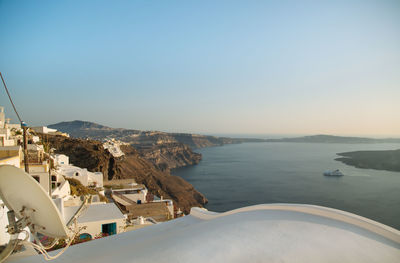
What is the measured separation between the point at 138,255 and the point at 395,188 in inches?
1927

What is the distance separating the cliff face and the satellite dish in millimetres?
18625

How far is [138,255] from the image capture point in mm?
2357

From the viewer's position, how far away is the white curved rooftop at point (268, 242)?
210 centimetres

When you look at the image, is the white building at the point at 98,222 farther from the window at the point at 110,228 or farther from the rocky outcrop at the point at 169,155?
the rocky outcrop at the point at 169,155

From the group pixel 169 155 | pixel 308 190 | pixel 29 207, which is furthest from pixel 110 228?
pixel 169 155

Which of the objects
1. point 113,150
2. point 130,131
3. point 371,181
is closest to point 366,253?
point 113,150

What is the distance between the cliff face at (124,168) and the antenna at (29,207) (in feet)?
61.1

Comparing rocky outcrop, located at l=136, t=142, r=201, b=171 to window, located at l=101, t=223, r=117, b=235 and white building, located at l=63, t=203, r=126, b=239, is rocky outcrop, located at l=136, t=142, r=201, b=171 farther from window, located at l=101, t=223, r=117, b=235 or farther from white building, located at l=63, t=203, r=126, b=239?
window, located at l=101, t=223, r=117, b=235

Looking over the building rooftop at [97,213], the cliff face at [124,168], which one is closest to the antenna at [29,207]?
the building rooftop at [97,213]

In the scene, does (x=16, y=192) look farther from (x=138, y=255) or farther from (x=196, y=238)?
(x=196, y=238)

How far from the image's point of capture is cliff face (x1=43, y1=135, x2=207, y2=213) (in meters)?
24.1

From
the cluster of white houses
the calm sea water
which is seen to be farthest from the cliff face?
the cluster of white houses

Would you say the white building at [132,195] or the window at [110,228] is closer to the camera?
the window at [110,228]

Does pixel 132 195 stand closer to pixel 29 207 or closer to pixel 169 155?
pixel 29 207
